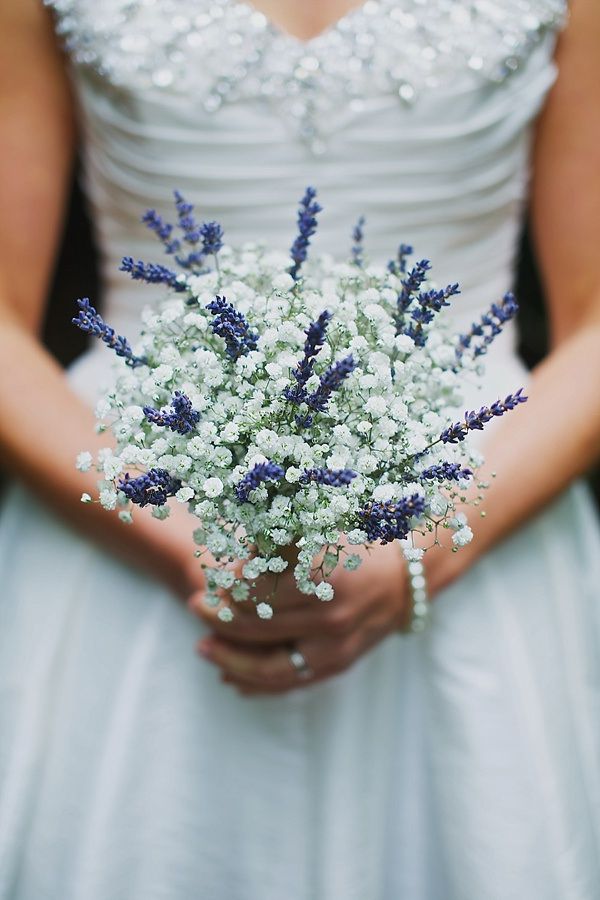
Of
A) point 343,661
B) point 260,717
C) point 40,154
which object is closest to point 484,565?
point 343,661

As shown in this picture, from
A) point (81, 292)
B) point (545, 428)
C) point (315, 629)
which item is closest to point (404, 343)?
point (315, 629)

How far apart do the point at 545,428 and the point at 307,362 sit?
653 millimetres

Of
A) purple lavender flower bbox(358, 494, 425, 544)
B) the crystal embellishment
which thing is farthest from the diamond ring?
the crystal embellishment

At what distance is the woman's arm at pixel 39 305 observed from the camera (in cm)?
118

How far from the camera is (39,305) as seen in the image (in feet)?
4.61

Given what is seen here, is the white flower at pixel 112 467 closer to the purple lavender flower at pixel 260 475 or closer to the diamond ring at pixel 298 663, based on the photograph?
the purple lavender flower at pixel 260 475

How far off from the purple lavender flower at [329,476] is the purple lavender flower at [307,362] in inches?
2.2

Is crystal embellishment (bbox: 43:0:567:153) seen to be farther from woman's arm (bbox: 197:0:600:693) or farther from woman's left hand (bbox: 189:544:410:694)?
woman's left hand (bbox: 189:544:410:694)

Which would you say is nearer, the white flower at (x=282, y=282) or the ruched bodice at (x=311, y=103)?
the white flower at (x=282, y=282)

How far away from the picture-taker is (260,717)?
1181mm

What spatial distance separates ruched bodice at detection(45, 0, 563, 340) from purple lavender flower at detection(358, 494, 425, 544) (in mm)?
754

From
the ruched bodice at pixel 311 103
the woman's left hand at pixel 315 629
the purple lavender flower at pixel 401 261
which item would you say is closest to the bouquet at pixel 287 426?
the purple lavender flower at pixel 401 261

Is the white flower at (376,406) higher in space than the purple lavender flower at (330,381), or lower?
lower

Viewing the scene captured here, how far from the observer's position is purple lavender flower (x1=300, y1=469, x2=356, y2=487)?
65 centimetres
